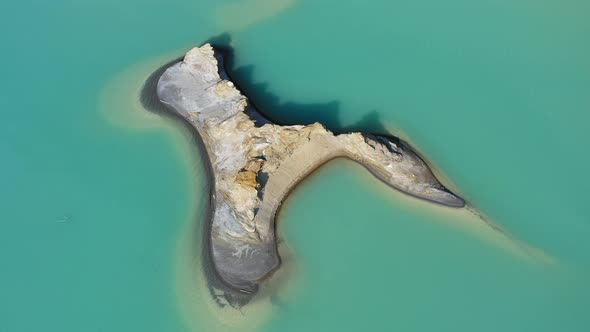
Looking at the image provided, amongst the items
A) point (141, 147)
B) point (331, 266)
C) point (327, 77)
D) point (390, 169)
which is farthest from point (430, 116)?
point (141, 147)

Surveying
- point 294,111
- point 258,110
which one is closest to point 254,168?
point 258,110

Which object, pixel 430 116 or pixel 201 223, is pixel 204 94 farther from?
pixel 430 116

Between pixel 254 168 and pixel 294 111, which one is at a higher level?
pixel 294 111

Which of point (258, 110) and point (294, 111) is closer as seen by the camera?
point (258, 110)

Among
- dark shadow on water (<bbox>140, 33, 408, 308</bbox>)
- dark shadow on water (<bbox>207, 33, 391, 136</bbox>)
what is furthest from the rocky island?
dark shadow on water (<bbox>207, 33, 391, 136</bbox>)

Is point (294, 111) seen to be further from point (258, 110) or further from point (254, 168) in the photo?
point (254, 168)

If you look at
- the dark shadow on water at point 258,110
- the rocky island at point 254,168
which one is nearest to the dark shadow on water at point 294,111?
the dark shadow on water at point 258,110

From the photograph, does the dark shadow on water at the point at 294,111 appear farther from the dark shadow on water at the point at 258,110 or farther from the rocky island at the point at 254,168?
the rocky island at the point at 254,168

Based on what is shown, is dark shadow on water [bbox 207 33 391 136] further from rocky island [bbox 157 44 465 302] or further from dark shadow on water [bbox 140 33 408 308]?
rocky island [bbox 157 44 465 302]
